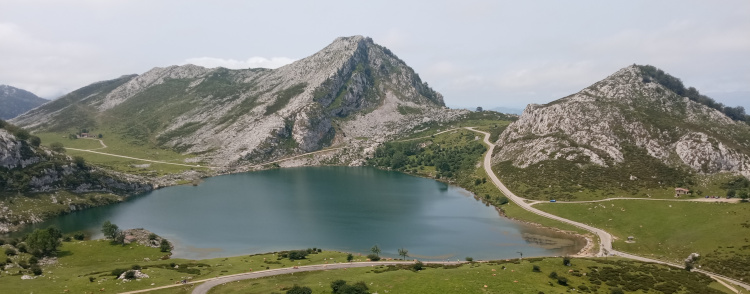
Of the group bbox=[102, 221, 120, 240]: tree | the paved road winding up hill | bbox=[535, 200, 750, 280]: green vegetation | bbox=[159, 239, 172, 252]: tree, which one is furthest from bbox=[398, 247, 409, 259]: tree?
bbox=[102, 221, 120, 240]: tree

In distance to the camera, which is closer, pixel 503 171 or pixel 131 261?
pixel 131 261

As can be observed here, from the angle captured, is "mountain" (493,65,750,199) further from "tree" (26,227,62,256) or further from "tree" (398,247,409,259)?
"tree" (26,227,62,256)

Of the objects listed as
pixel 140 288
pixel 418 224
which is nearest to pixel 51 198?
pixel 140 288

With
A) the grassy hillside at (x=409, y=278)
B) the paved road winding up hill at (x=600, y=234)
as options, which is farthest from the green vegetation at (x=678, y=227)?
the grassy hillside at (x=409, y=278)

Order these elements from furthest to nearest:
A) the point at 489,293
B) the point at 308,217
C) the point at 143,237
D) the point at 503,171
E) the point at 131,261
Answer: the point at 503,171 < the point at 308,217 < the point at 143,237 < the point at 131,261 < the point at 489,293

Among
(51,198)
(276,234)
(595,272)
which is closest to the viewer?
(595,272)

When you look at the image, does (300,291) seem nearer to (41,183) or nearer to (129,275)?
(129,275)

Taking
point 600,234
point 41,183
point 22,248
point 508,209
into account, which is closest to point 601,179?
point 508,209

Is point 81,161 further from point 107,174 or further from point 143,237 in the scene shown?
point 143,237
